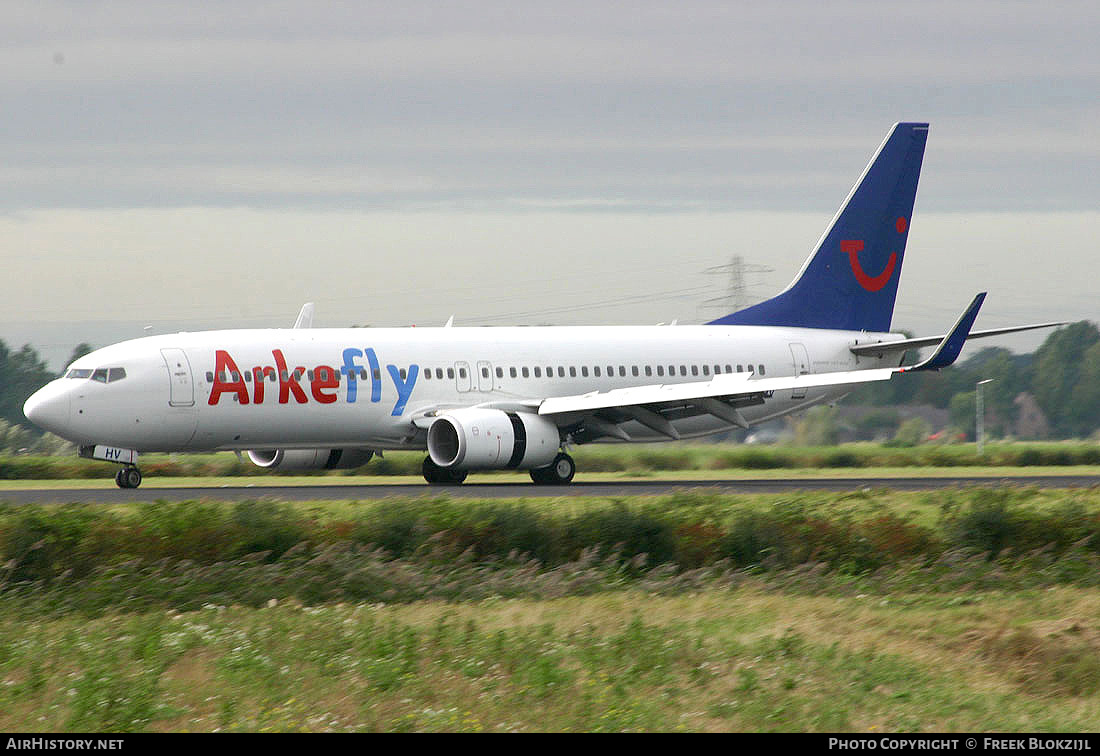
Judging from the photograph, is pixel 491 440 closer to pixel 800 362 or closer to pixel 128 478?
pixel 128 478

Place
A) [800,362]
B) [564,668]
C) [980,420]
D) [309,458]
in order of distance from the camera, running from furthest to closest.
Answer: [980,420]
[800,362]
[309,458]
[564,668]

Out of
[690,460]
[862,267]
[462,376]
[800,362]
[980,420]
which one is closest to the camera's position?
[462,376]

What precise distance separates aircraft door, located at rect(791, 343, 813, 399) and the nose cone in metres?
20.3

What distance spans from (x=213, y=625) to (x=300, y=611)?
1.39 meters

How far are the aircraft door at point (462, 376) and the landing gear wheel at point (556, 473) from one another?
2.85 m

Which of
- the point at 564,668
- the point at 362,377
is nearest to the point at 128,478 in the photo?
the point at 362,377

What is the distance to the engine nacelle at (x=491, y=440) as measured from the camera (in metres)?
38.2

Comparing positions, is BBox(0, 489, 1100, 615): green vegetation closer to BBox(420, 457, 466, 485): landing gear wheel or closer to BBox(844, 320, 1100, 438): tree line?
BBox(420, 457, 466, 485): landing gear wheel

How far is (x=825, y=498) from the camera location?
2856 centimetres

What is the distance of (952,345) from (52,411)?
68.9 ft

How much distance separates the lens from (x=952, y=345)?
3881 cm

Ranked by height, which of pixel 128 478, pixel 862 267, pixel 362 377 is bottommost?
pixel 128 478

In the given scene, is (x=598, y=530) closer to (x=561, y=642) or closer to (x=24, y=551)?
(x=561, y=642)

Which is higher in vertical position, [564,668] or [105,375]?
[105,375]
